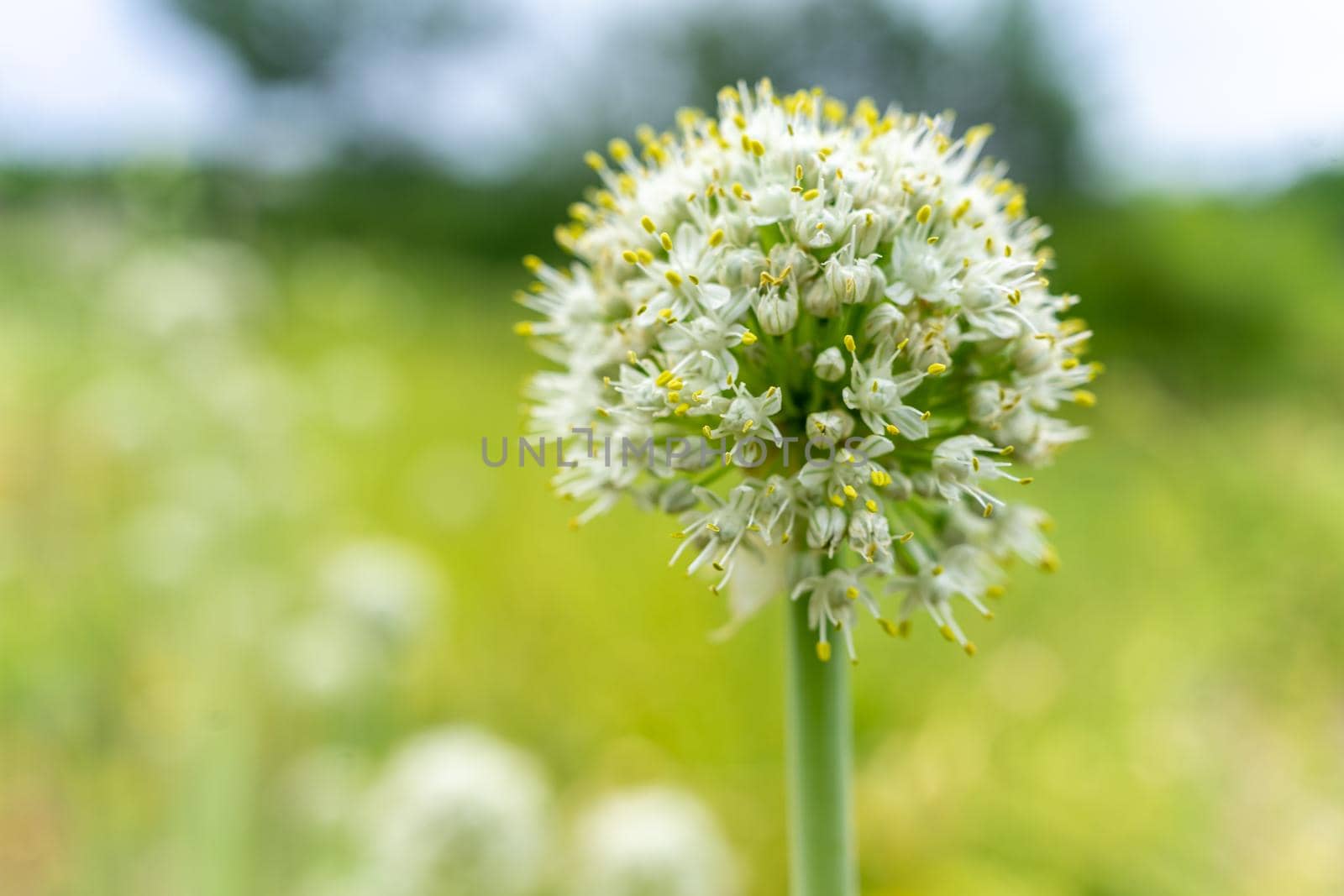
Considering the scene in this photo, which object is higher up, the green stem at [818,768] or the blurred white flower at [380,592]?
the blurred white flower at [380,592]

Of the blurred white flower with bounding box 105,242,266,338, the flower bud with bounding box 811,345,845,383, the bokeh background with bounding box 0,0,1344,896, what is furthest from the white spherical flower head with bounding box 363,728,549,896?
the blurred white flower with bounding box 105,242,266,338

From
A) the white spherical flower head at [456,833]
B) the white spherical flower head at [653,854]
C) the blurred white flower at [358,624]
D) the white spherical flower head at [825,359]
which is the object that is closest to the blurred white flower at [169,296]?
the blurred white flower at [358,624]

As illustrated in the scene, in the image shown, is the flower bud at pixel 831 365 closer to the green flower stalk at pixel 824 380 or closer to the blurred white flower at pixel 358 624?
the green flower stalk at pixel 824 380

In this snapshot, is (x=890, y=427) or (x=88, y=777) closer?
(x=890, y=427)

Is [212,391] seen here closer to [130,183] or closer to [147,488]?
[130,183]

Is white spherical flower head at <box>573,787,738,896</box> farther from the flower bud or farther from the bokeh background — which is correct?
the flower bud

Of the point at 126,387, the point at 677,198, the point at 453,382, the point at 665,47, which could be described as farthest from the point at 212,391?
the point at 665,47
